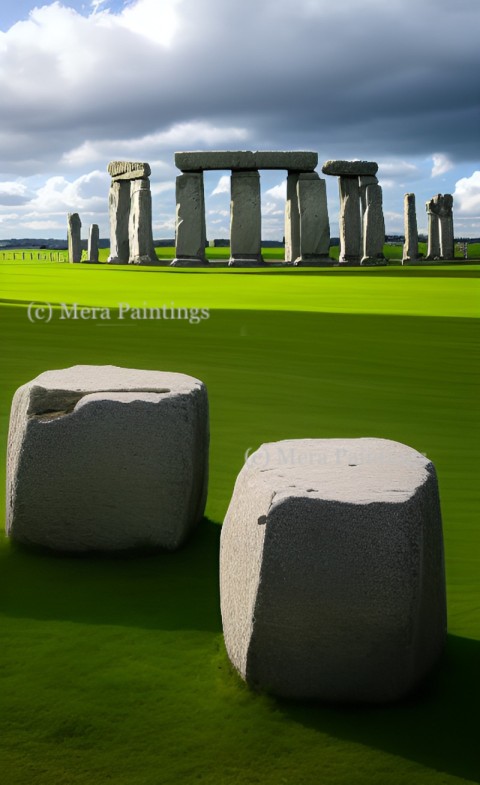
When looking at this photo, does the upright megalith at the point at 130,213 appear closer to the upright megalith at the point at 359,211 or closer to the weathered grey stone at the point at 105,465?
the upright megalith at the point at 359,211

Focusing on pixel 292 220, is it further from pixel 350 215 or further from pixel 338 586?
pixel 338 586

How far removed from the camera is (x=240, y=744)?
2.88 m

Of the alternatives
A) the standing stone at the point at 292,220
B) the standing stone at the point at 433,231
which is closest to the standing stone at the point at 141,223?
the standing stone at the point at 292,220

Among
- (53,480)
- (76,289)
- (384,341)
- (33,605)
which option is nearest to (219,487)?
(53,480)

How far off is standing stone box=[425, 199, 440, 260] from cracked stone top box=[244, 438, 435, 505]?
36236 millimetres

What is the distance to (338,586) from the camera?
9.87ft

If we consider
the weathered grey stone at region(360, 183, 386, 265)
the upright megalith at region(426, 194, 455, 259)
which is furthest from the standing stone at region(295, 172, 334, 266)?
the upright megalith at region(426, 194, 455, 259)

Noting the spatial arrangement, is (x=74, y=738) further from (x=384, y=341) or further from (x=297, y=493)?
(x=384, y=341)

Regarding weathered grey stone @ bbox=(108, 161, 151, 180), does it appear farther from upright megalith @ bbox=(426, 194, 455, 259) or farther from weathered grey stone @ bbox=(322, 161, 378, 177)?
upright megalith @ bbox=(426, 194, 455, 259)

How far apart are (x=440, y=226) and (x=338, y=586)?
37.5 metres

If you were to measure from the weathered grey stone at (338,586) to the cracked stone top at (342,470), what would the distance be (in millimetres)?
10

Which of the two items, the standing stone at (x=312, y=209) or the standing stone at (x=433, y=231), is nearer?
the standing stone at (x=312, y=209)

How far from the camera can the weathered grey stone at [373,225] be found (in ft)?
101

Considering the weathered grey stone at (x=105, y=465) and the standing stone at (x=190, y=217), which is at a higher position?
the standing stone at (x=190, y=217)
